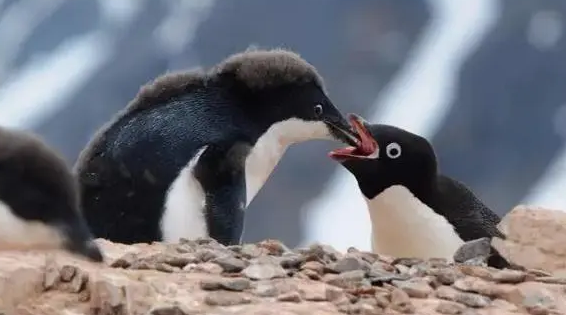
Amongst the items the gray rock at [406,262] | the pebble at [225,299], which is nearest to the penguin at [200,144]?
the gray rock at [406,262]

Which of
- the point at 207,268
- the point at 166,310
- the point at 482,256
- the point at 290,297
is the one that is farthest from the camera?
the point at 482,256

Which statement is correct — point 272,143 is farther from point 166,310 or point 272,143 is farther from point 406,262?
point 166,310

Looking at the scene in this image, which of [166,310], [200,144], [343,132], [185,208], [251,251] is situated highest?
Result: [343,132]

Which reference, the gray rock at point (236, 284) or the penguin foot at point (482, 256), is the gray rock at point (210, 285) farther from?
the penguin foot at point (482, 256)

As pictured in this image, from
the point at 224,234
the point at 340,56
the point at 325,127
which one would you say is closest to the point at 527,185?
the point at 340,56

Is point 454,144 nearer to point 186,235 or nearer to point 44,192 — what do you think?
point 186,235

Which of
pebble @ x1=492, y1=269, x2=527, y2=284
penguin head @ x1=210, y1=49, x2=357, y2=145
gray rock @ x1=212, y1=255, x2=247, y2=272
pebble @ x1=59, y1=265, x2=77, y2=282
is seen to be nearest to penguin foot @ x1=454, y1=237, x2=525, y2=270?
pebble @ x1=492, y1=269, x2=527, y2=284

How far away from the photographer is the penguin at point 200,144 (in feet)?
7.69

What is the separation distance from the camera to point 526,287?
56.0 inches

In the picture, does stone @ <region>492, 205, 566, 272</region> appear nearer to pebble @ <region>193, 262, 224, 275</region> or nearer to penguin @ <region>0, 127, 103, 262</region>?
pebble @ <region>193, 262, 224, 275</region>

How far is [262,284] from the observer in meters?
1.36

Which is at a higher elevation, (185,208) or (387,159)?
(387,159)

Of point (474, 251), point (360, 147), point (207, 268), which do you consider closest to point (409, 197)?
point (360, 147)

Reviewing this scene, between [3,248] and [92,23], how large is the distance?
13.6 feet
